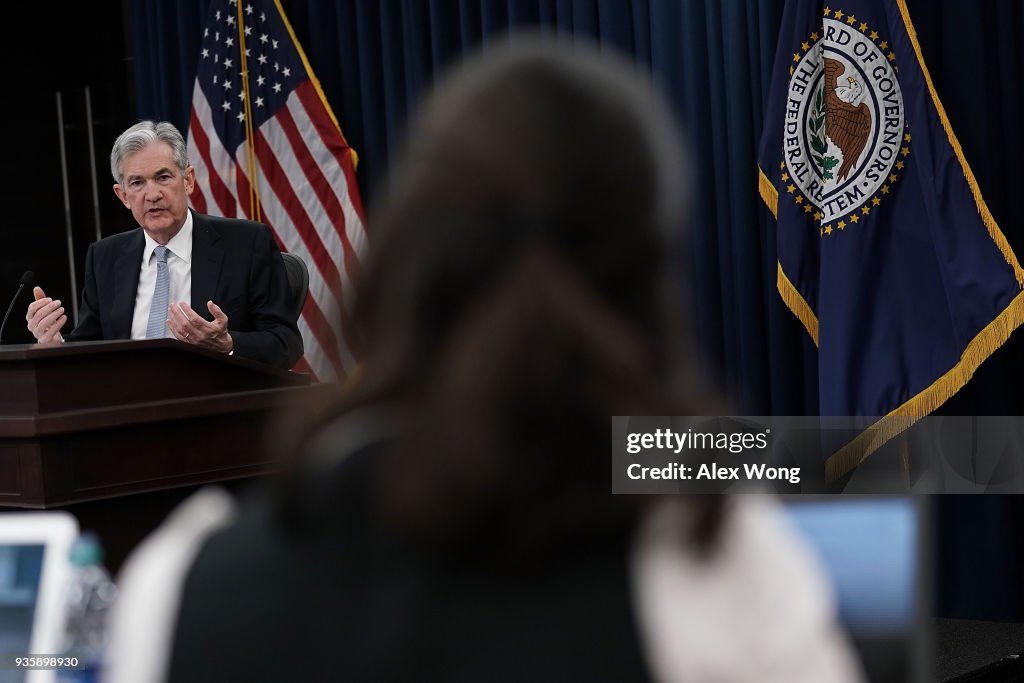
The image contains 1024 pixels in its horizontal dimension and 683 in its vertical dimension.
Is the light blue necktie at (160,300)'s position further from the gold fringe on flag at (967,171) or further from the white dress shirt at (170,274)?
the gold fringe on flag at (967,171)

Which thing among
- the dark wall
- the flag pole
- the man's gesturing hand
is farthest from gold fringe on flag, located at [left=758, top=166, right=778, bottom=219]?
the dark wall

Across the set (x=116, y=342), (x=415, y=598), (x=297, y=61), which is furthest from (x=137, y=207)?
(x=415, y=598)

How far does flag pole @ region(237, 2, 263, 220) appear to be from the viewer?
5660 millimetres

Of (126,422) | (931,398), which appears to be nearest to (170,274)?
(126,422)

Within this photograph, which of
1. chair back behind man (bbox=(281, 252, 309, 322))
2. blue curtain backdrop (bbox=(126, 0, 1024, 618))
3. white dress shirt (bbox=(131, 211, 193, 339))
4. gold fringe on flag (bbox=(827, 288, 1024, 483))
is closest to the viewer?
gold fringe on flag (bbox=(827, 288, 1024, 483))

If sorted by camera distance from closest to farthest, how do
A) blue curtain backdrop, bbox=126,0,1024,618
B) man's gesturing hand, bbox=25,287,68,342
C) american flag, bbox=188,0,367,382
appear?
man's gesturing hand, bbox=25,287,68,342, blue curtain backdrop, bbox=126,0,1024,618, american flag, bbox=188,0,367,382

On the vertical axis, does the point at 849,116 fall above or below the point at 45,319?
above

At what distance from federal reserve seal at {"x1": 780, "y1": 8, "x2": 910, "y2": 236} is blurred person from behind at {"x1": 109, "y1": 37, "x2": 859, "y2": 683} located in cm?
349

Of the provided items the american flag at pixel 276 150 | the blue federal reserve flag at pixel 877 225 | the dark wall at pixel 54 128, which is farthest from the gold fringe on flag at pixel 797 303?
the dark wall at pixel 54 128

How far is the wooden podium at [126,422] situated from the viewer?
9.62 ft

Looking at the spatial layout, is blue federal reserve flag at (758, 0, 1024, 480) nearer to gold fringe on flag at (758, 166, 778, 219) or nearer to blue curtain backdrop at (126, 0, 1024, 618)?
gold fringe on flag at (758, 166, 778, 219)

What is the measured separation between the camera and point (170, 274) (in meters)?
3.97

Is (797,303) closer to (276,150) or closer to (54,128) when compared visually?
(276,150)

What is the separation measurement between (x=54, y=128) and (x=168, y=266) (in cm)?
340
